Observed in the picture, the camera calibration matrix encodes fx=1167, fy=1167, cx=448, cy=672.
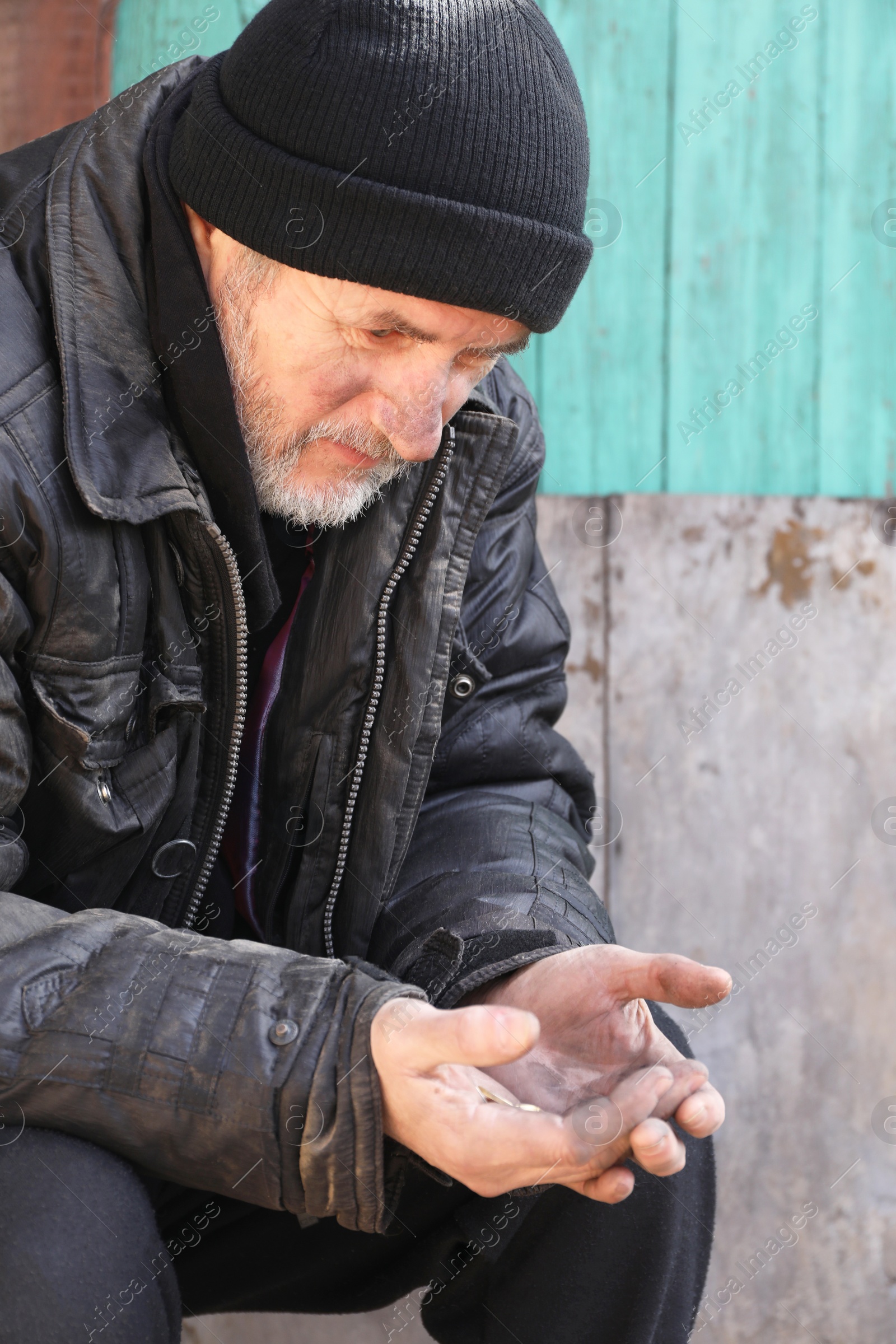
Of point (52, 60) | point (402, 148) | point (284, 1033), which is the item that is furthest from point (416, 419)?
point (52, 60)

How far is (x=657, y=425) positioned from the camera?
2.15m

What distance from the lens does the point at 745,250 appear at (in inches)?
82.8

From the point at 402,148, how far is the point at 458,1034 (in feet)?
2.93

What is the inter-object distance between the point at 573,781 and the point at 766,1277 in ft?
3.69

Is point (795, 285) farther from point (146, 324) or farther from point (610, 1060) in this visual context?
point (610, 1060)

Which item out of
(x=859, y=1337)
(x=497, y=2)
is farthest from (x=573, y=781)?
(x=859, y=1337)

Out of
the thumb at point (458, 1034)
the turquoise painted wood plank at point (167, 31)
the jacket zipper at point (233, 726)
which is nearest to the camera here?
the thumb at point (458, 1034)

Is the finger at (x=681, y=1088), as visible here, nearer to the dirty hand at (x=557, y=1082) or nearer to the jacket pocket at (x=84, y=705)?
the dirty hand at (x=557, y=1082)

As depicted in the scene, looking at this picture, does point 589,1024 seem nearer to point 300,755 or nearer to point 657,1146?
point 657,1146

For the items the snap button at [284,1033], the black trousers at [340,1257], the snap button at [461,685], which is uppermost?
the snap button at [461,685]

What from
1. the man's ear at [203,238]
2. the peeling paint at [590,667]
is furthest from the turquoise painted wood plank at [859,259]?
the man's ear at [203,238]

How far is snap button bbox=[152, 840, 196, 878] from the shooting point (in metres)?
1.40

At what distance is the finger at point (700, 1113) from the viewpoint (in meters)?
1.02

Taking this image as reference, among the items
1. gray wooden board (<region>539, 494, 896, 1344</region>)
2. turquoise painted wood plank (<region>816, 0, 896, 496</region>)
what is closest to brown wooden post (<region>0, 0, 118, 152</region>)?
gray wooden board (<region>539, 494, 896, 1344</region>)
